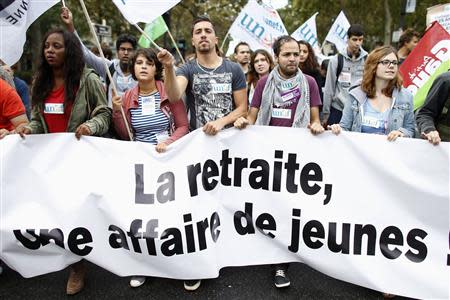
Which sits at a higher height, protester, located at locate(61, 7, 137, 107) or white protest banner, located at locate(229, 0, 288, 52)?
white protest banner, located at locate(229, 0, 288, 52)

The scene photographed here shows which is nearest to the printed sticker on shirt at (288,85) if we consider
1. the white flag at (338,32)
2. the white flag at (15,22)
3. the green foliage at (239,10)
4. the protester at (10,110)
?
the white flag at (15,22)

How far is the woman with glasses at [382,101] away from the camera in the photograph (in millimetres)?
3109

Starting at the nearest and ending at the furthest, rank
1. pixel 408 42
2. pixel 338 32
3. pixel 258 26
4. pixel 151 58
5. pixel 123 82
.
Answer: pixel 151 58 < pixel 123 82 < pixel 408 42 < pixel 258 26 < pixel 338 32

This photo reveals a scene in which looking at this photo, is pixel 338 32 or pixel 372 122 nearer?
pixel 372 122

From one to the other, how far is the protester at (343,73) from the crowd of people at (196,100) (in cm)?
178

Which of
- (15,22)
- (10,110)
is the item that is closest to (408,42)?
(15,22)

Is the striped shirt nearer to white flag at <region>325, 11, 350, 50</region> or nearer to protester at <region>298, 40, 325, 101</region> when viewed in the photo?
protester at <region>298, 40, 325, 101</region>

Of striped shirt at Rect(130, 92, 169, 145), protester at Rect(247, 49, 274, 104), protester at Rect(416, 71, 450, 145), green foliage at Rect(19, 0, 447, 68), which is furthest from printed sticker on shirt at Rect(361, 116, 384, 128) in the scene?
green foliage at Rect(19, 0, 447, 68)

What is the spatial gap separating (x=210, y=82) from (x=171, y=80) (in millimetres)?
376

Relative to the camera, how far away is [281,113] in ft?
10.7

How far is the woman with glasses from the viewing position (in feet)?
10.2

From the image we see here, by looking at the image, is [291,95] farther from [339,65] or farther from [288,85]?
[339,65]

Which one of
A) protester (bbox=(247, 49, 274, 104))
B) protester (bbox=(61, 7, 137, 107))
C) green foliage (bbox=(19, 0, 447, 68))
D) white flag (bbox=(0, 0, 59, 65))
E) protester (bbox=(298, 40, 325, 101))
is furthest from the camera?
green foliage (bbox=(19, 0, 447, 68))

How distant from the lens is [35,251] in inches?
112
